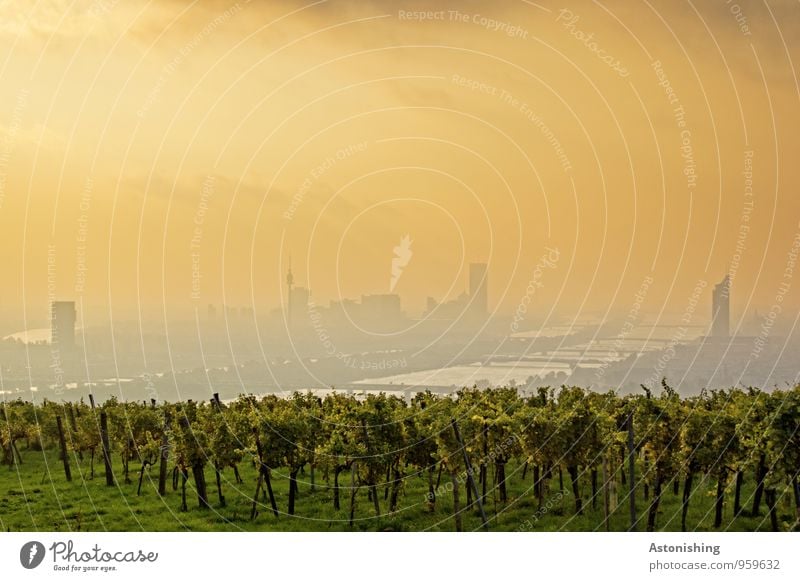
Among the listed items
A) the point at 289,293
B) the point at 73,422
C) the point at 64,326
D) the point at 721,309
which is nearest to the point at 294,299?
the point at 289,293

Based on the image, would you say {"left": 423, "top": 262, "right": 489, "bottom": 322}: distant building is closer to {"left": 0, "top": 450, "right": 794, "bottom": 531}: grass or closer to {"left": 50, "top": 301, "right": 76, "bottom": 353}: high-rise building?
{"left": 0, "top": 450, "right": 794, "bottom": 531}: grass

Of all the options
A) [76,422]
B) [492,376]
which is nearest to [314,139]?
[492,376]

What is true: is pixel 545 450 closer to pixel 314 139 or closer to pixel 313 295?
pixel 313 295
